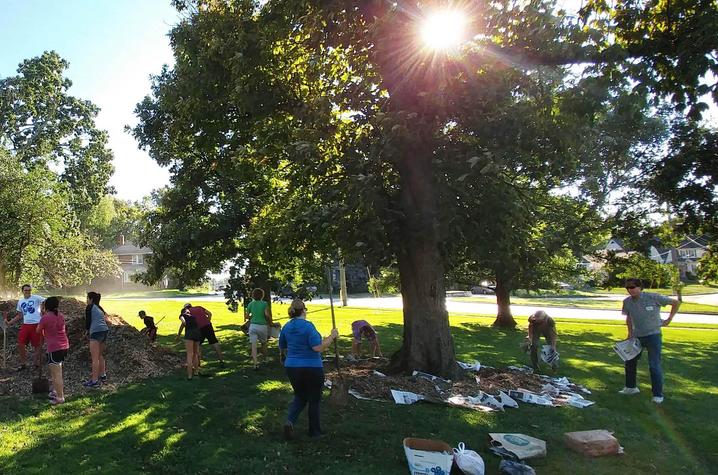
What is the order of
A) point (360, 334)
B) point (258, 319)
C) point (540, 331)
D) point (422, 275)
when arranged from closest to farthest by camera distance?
1. point (422, 275)
2. point (540, 331)
3. point (258, 319)
4. point (360, 334)

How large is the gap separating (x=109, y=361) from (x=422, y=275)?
6.69 meters

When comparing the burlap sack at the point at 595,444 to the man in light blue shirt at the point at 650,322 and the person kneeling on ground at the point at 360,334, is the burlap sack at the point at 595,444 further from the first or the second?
the person kneeling on ground at the point at 360,334

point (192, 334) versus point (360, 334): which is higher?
point (192, 334)

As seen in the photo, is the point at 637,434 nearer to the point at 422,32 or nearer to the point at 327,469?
the point at 327,469

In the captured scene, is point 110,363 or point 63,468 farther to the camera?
point 110,363

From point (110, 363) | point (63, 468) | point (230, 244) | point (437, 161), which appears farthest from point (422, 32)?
point (230, 244)

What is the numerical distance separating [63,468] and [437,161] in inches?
287

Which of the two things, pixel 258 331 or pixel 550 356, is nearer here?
pixel 550 356

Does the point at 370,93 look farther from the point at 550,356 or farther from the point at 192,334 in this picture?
the point at 550,356

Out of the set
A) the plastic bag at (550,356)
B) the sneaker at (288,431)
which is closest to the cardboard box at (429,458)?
the sneaker at (288,431)

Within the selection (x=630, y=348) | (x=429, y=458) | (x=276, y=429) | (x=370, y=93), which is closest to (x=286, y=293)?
(x=370, y=93)

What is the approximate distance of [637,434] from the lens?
693cm

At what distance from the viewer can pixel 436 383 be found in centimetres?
936

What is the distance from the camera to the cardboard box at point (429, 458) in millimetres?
5051
